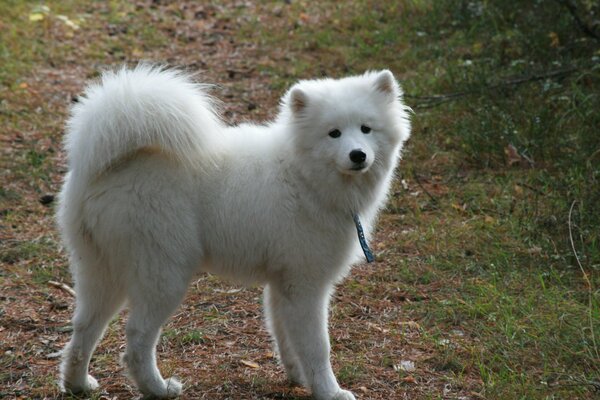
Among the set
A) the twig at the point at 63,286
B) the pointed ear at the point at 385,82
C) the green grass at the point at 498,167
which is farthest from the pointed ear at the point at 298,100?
the twig at the point at 63,286

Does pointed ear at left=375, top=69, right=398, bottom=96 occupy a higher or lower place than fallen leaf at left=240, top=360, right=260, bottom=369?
higher

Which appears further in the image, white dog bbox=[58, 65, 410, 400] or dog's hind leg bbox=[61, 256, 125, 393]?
dog's hind leg bbox=[61, 256, 125, 393]

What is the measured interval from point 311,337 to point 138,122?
1.24 m

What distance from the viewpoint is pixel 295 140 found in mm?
3789

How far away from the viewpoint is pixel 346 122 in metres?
3.68

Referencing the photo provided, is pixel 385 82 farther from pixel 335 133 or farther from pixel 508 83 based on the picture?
pixel 508 83

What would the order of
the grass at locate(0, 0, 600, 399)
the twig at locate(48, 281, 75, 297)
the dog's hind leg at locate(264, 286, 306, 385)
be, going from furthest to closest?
the twig at locate(48, 281, 75, 297)
the grass at locate(0, 0, 600, 399)
the dog's hind leg at locate(264, 286, 306, 385)

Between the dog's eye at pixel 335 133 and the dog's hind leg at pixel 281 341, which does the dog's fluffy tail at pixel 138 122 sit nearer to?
the dog's eye at pixel 335 133

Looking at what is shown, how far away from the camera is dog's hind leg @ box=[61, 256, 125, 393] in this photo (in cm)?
370

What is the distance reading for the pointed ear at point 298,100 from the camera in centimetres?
373

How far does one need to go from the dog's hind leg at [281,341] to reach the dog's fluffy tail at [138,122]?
77 cm

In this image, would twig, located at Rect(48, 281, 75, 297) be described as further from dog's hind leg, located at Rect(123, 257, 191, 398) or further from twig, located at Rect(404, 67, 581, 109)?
twig, located at Rect(404, 67, 581, 109)

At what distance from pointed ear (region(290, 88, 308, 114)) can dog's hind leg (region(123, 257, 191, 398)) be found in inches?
35.8

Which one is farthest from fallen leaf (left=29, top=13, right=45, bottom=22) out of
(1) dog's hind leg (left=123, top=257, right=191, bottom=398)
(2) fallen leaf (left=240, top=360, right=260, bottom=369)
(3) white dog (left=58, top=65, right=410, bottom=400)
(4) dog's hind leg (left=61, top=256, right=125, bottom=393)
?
(1) dog's hind leg (left=123, top=257, right=191, bottom=398)
